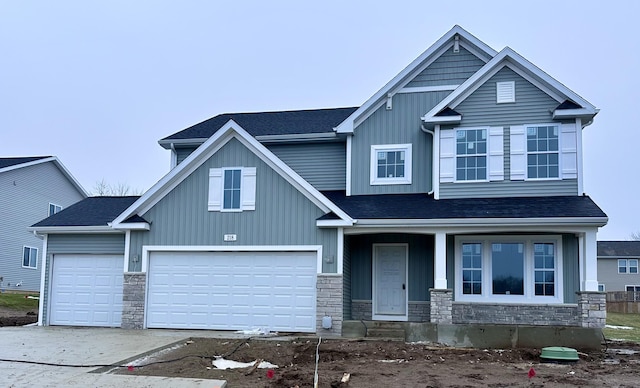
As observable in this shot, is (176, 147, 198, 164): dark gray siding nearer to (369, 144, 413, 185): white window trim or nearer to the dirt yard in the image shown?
(369, 144, 413, 185): white window trim

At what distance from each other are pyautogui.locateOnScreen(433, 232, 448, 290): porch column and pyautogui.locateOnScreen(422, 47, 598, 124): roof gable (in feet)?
11.1

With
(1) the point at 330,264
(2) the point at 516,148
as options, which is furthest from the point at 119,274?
(2) the point at 516,148

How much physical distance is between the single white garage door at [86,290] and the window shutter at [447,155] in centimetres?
951

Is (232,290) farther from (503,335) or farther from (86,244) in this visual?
(503,335)

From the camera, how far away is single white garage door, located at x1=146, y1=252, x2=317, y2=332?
52.1ft

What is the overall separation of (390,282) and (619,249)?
4035 centimetres

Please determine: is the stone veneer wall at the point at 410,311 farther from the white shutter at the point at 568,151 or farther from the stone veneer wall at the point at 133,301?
the stone veneer wall at the point at 133,301

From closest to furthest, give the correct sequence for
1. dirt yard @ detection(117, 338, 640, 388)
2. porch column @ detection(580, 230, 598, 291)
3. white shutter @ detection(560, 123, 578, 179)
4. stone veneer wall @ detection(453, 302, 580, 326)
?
1. dirt yard @ detection(117, 338, 640, 388)
2. porch column @ detection(580, 230, 598, 291)
3. stone veneer wall @ detection(453, 302, 580, 326)
4. white shutter @ detection(560, 123, 578, 179)

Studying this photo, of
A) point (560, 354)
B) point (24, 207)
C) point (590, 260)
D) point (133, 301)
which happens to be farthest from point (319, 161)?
point (24, 207)

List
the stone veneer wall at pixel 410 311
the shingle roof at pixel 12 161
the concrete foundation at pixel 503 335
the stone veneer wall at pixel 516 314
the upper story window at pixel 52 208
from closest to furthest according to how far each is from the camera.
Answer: the concrete foundation at pixel 503 335 → the stone veneer wall at pixel 516 314 → the stone veneer wall at pixel 410 311 → the shingle roof at pixel 12 161 → the upper story window at pixel 52 208

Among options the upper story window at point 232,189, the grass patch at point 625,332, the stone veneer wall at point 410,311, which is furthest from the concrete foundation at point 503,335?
the upper story window at point 232,189

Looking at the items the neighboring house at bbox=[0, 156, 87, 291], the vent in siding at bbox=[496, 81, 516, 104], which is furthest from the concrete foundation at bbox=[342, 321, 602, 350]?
the neighboring house at bbox=[0, 156, 87, 291]

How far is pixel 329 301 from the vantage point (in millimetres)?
15445

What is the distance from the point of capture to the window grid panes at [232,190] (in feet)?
54.0
